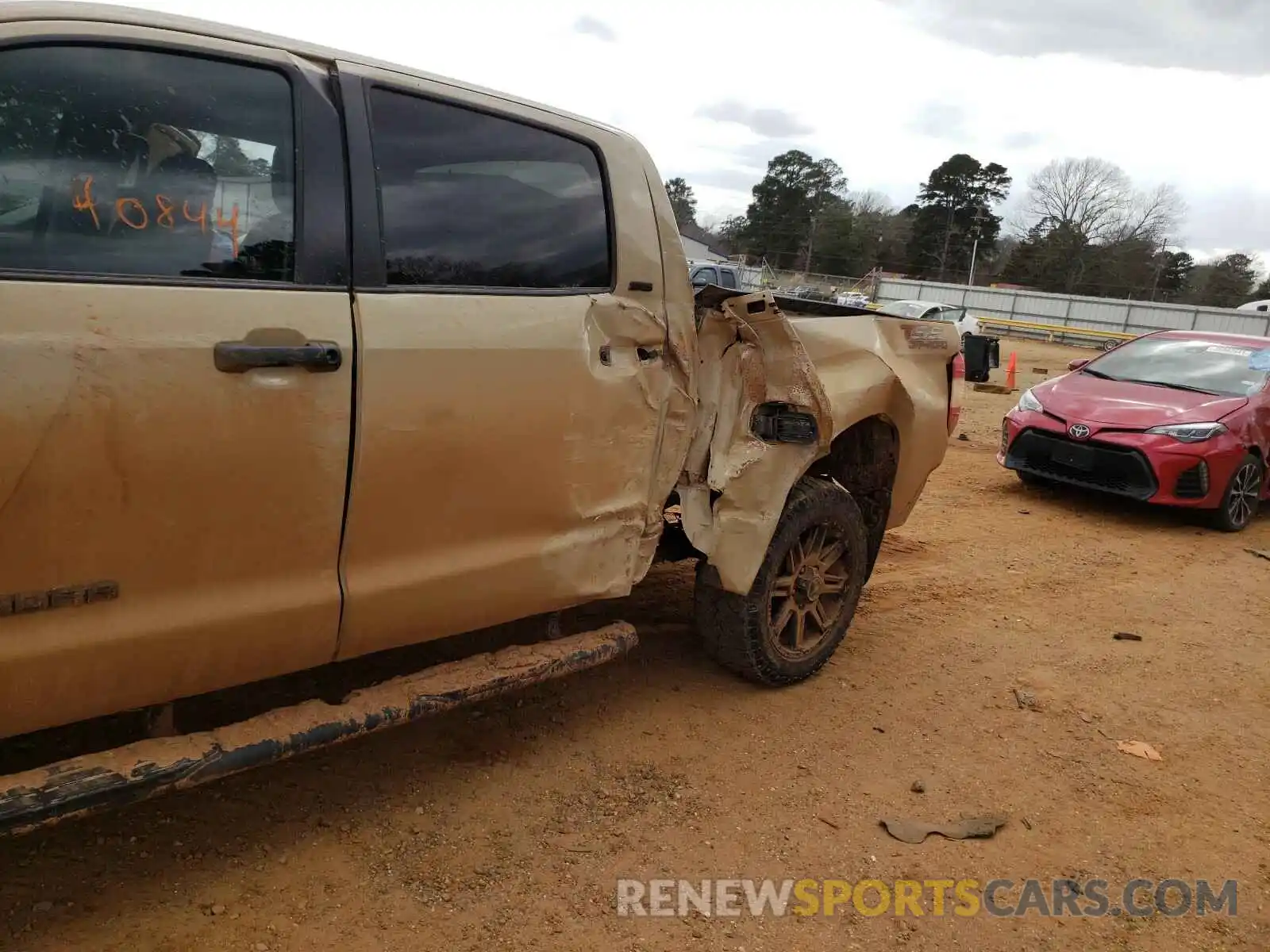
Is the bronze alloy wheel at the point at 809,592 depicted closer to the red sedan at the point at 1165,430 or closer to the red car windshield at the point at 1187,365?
the red sedan at the point at 1165,430

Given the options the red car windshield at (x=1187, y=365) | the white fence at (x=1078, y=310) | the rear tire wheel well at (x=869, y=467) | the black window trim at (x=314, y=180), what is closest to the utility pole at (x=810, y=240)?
the white fence at (x=1078, y=310)

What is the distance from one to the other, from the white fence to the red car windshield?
107 ft

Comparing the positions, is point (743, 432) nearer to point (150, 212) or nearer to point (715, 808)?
point (715, 808)

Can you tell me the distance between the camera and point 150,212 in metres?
2.04

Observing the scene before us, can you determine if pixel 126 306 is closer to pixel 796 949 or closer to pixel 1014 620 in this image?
pixel 796 949

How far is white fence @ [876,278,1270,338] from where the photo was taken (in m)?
37.8

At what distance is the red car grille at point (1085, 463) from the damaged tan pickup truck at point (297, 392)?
4712mm

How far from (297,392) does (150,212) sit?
1.60ft

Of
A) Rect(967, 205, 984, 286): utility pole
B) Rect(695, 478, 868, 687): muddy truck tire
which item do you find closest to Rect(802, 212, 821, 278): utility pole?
Rect(967, 205, 984, 286): utility pole

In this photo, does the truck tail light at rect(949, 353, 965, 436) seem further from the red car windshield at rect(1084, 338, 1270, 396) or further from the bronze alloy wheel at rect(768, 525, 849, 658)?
the red car windshield at rect(1084, 338, 1270, 396)

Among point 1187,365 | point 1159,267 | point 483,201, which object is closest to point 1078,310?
point 1159,267

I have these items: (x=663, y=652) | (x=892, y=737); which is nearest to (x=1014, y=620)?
(x=892, y=737)

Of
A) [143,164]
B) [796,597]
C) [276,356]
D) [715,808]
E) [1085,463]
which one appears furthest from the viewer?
[1085,463]

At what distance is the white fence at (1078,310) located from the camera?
3778cm
